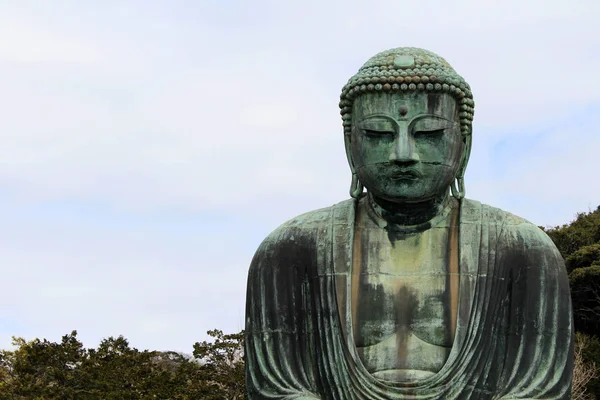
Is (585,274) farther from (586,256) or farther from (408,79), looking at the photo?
(408,79)

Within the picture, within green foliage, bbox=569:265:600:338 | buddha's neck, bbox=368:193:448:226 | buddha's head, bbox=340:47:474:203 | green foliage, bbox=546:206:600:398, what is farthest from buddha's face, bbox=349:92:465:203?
green foliage, bbox=569:265:600:338

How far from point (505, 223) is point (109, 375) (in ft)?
82.9

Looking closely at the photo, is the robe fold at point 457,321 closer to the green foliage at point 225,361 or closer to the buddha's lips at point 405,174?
the buddha's lips at point 405,174

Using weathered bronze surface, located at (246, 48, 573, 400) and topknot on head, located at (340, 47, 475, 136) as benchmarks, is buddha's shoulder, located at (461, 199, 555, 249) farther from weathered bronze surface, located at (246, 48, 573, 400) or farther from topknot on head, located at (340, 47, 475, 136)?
topknot on head, located at (340, 47, 475, 136)

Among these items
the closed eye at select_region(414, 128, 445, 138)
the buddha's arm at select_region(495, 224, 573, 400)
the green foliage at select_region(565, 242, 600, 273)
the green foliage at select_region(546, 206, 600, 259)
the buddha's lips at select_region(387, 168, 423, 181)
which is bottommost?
the buddha's arm at select_region(495, 224, 573, 400)

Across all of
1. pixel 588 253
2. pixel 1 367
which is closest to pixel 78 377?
pixel 1 367

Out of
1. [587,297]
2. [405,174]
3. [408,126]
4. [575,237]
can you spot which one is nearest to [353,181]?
[405,174]

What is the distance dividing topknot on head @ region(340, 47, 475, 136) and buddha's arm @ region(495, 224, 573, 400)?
117cm

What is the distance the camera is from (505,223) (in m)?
11.4

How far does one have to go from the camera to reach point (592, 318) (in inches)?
1997

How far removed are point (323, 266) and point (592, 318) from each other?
41.1 meters

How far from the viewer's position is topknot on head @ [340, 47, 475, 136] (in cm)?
1111

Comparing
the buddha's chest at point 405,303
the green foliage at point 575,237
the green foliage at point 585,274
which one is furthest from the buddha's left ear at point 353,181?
the green foliage at point 575,237

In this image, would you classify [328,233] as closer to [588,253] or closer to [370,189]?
[370,189]
